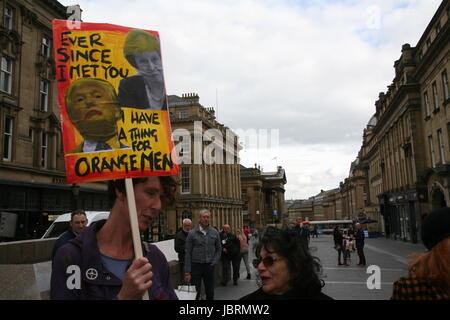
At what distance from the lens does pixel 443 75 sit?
26.4 meters

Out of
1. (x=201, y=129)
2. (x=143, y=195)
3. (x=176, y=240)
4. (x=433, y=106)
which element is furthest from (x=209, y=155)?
(x=143, y=195)

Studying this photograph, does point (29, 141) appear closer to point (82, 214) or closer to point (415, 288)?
point (82, 214)

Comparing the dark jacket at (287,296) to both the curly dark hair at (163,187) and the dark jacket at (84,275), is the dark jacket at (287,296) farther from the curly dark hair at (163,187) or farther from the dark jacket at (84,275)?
the curly dark hair at (163,187)

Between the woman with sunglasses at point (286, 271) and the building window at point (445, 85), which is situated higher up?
the building window at point (445, 85)

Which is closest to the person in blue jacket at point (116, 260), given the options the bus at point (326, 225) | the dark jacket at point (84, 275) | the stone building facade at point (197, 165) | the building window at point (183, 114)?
the dark jacket at point (84, 275)

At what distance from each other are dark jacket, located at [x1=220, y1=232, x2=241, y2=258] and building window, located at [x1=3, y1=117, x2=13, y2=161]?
611 inches

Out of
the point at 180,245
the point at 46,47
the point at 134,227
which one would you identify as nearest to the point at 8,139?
the point at 46,47

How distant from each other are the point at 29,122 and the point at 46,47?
18.5ft

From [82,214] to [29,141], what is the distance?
20356mm

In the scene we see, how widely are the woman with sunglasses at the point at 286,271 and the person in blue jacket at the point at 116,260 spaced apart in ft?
2.07

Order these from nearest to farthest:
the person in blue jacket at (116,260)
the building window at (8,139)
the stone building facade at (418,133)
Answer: the person in blue jacket at (116,260) < the building window at (8,139) < the stone building facade at (418,133)

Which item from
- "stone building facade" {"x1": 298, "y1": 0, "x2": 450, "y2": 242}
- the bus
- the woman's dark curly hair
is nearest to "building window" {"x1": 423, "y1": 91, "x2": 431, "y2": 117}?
"stone building facade" {"x1": 298, "y1": 0, "x2": 450, "y2": 242}

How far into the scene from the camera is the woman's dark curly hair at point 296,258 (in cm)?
246

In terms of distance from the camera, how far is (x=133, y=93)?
8.33 feet
